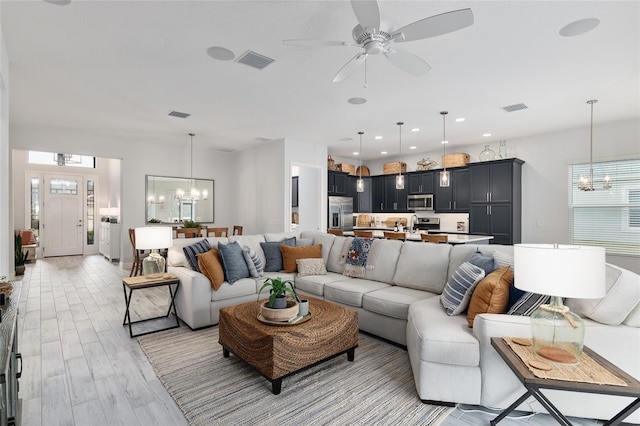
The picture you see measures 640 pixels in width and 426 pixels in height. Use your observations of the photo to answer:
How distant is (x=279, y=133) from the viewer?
646 cm

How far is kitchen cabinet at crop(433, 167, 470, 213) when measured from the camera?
23.8ft

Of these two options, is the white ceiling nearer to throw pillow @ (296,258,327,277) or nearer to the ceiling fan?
the ceiling fan

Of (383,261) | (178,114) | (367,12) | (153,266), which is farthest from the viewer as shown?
(178,114)

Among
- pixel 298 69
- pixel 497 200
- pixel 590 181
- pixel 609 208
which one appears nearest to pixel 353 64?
pixel 298 69

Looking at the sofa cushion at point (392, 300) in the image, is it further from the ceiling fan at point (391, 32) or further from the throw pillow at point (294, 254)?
the ceiling fan at point (391, 32)

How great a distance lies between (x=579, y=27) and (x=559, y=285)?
236cm

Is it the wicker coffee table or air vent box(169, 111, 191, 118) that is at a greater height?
air vent box(169, 111, 191, 118)

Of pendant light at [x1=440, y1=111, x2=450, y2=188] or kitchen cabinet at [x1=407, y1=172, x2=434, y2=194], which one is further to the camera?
kitchen cabinet at [x1=407, y1=172, x2=434, y2=194]

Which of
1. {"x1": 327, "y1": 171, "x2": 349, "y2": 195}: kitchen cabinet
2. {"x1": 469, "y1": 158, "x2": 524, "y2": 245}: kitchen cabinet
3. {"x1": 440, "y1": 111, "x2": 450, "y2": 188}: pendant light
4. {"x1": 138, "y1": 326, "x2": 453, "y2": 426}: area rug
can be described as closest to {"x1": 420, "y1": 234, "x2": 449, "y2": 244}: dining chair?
{"x1": 440, "y1": 111, "x2": 450, "y2": 188}: pendant light

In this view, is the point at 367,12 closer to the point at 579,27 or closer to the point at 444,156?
the point at 579,27

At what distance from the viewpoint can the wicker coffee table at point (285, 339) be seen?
231 cm

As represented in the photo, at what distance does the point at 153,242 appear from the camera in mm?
3527

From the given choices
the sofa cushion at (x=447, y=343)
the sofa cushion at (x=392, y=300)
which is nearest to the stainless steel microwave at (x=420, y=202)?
the sofa cushion at (x=392, y=300)

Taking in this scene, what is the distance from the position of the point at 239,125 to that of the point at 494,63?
4.12m
